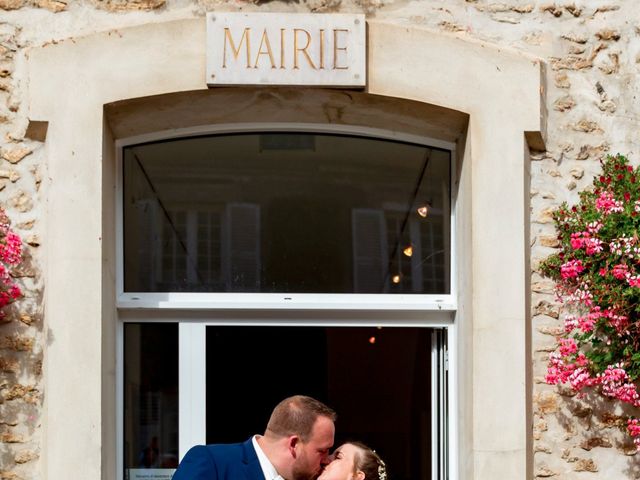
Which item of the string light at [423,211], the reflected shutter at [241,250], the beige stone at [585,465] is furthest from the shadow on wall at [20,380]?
the beige stone at [585,465]

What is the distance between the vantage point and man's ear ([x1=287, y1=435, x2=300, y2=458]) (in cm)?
553

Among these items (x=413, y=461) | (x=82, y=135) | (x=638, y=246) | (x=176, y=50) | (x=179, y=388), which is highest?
(x=176, y=50)

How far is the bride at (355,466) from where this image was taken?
5.92m

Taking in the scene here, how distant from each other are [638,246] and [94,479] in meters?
3.04

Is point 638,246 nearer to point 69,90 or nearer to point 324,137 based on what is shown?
point 324,137

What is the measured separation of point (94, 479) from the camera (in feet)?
20.2

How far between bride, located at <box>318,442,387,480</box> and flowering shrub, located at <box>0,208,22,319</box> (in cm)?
184

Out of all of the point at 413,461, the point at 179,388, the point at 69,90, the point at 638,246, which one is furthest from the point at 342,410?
the point at 69,90

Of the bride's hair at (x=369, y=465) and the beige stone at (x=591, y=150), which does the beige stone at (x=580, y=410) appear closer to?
the bride's hair at (x=369, y=465)

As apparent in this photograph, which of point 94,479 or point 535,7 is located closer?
point 94,479

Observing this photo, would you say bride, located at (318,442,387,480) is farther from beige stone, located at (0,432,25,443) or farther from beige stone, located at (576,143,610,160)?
beige stone, located at (576,143,610,160)

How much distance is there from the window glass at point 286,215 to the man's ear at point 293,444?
1.32m

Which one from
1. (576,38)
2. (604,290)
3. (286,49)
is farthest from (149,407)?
(576,38)

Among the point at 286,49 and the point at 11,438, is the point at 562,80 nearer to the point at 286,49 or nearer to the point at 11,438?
the point at 286,49
